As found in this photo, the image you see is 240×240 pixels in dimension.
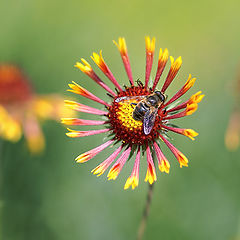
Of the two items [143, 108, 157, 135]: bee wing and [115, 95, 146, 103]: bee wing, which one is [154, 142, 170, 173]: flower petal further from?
[115, 95, 146, 103]: bee wing

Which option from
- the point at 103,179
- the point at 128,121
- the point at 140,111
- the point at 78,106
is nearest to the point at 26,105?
the point at 103,179

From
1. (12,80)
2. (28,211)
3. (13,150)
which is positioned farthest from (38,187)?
(12,80)

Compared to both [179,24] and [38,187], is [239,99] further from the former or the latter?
[179,24]

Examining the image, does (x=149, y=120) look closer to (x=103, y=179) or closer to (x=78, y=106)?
(x=78, y=106)

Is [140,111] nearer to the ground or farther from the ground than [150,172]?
farther from the ground

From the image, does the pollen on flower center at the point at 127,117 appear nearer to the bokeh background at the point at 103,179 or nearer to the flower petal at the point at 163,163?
the flower petal at the point at 163,163

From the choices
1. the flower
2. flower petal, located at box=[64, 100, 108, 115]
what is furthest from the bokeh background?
flower petal, located at box=[64, 100, 108, 115]

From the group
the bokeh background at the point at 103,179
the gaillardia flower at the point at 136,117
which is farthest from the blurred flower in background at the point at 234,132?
the gaillardia flower at the point at 136,117
